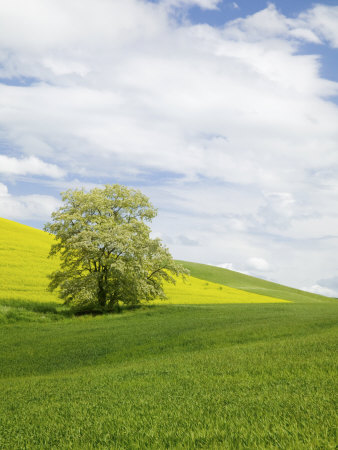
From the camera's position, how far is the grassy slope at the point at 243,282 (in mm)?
89062

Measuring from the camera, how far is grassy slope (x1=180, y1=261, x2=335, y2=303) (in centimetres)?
8906

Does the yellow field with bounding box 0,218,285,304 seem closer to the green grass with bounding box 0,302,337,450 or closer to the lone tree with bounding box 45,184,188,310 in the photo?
the lone tree with bounding box 45,184,188,310

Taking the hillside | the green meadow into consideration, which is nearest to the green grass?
the green meadow

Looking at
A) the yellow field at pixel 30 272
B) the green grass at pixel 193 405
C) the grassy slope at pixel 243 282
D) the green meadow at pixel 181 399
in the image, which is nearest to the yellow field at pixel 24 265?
the yellow field at pixel 30 272

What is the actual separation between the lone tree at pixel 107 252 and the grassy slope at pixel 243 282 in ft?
173

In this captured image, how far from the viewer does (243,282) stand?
10131 centimetres

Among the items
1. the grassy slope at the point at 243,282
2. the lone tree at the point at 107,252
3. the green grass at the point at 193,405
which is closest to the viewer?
the green grass at the point at 193,405

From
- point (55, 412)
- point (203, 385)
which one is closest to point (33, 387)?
point (55, 412)

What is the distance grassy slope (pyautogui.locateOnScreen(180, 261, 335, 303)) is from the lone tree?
52582 mm

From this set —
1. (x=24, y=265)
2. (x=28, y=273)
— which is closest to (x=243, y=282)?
(x=24, y=265)

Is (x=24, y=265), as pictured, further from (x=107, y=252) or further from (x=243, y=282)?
(x=243, y=282)

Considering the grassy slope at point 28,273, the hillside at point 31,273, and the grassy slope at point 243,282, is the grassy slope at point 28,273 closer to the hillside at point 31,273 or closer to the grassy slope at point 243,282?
the hillside at point 31,273

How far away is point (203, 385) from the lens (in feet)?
26.4

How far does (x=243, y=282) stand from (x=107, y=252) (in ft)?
228
